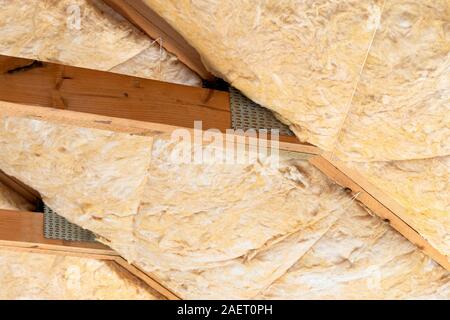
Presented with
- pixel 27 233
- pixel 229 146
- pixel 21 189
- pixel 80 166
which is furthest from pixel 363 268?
pixel 21 189

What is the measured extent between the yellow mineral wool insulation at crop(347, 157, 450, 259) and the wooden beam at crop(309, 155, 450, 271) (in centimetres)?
5

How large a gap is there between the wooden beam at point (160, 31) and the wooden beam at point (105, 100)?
0.19 meters

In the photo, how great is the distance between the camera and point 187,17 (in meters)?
Result: 2.88

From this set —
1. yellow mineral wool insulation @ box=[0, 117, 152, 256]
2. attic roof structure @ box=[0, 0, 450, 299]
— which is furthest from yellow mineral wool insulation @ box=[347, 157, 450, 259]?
yellow mineral wool insulation @ box=[0, 117, 152, 256]

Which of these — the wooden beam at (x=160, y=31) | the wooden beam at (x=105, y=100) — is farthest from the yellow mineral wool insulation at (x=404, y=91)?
the wooden beam at (x=160, y=31)

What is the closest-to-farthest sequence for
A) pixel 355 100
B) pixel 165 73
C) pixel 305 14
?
pixel 305 14 < pixel 355 100 < pixel 165 73

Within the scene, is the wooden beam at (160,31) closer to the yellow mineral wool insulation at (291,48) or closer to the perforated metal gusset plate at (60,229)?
the yellow mineral wool insulation at (291,48)

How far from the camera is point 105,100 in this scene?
110 inches

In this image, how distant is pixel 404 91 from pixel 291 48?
16.5 inches

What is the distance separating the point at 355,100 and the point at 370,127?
15 cm

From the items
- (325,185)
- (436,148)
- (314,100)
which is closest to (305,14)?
(314,100)

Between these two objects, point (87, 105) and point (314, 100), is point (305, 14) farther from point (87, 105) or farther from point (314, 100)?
point (87, 105)
